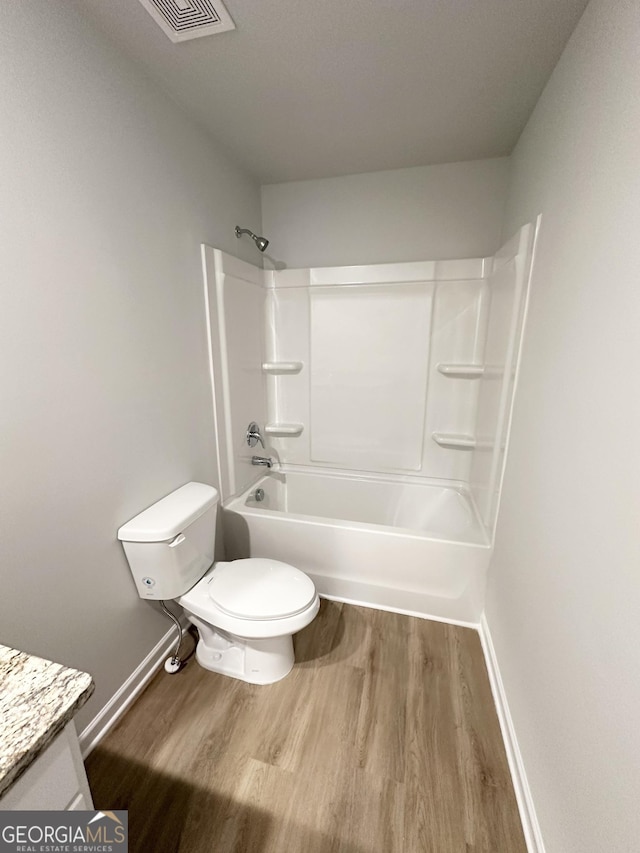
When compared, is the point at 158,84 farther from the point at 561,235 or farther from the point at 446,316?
the point at 446,316

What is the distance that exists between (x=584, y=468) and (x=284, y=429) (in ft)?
6.22

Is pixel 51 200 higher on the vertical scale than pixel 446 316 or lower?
higher

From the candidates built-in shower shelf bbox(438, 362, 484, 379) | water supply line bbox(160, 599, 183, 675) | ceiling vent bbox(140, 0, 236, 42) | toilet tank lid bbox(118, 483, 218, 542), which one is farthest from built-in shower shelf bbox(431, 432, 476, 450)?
ceiling vent bbox(140, 0, 236, 42)

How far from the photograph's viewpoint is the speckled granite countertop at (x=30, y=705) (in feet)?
1.62

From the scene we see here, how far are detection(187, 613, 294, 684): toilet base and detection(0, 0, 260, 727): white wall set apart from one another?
241 millimetres

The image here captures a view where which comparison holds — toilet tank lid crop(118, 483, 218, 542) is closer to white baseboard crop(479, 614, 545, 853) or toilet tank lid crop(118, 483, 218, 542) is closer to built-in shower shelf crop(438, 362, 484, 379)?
white baseboard crop(479, 614, 545, 853)

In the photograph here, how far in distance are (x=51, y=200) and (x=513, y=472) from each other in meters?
1.85

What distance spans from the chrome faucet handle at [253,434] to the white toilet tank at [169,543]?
0.70 meters

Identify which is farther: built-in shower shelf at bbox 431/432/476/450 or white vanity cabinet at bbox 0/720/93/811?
built-in shower shelf at bbox 431/432/476/450

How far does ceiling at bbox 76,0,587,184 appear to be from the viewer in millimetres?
1096

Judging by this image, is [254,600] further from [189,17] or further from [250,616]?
[189,17]

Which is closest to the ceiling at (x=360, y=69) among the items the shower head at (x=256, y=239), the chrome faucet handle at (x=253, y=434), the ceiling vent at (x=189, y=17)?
the ceiling vent at (x=189, y=17)

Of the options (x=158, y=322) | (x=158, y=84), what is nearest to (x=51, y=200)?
(x=158, y=322)

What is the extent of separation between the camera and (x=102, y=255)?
1232mm
